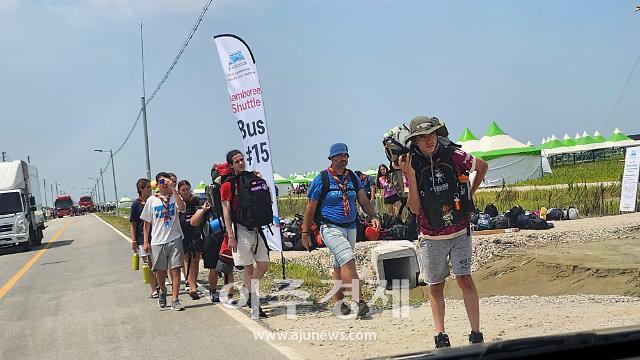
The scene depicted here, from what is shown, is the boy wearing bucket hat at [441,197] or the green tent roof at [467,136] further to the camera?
the green tent roof at [467,136]

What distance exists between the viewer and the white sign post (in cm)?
1712

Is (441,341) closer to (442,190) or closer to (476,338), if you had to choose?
(476,338)

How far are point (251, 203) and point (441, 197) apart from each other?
291 centimetres

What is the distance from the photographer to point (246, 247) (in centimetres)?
784

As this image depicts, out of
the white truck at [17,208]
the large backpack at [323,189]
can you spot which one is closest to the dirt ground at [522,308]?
the large backpack at [323,189]

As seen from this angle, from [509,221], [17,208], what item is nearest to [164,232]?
[509,221]

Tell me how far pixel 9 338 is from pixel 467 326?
518cm

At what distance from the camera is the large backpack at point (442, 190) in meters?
5.44

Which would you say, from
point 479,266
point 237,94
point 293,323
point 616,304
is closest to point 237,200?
point 293,323

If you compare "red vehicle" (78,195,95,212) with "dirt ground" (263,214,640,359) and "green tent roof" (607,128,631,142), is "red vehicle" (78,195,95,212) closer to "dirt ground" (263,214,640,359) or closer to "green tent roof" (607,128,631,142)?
"green tent roof" (607,128,631,142)

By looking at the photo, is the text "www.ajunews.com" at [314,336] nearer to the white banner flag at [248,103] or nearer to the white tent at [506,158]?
the white banner flag at [248,103]

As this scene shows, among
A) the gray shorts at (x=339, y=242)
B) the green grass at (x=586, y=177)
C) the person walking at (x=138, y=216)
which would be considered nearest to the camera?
the gray shorts at (x=339, y=242)

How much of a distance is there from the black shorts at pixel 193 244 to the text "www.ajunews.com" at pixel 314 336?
2.95m

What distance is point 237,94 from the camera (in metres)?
10.8
